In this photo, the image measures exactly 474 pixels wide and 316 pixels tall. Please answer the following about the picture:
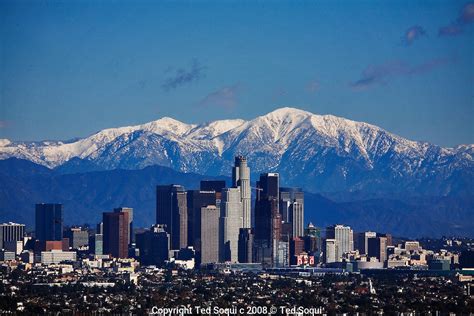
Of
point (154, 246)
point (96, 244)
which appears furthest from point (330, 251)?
point (96, 244)

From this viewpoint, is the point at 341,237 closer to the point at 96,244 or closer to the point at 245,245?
the point at 245,245

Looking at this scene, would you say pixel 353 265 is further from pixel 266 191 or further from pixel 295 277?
pixel 266 191

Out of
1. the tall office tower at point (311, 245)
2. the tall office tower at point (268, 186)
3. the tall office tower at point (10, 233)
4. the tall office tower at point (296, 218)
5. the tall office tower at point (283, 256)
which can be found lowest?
the tall office tower at point (283, 256)

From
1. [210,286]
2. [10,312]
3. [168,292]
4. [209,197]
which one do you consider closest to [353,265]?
[209,197]

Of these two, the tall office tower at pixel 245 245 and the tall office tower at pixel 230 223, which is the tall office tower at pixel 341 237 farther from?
the tall office tower at pixel 245 245

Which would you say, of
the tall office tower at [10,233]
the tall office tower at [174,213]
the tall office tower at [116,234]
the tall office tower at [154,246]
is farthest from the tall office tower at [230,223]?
the tall office tower at [10,233]

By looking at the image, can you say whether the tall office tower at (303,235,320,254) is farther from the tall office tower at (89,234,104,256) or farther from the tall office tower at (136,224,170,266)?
the tall office tower at (89,234,104,256)
